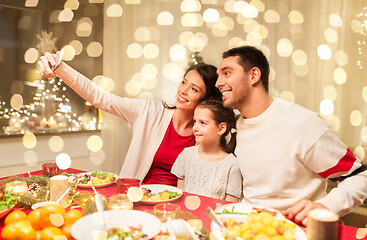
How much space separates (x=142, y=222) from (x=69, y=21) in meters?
2.81

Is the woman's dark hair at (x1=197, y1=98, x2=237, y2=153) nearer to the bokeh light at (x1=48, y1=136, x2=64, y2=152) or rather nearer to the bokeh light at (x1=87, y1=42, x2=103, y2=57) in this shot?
the bokeh light at (x1=48, y1=136, x2=64, y2=152)

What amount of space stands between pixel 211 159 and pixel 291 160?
54 centimetres

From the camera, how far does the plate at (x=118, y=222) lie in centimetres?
89

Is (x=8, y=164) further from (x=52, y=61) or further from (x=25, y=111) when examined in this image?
(x=52, y=61)

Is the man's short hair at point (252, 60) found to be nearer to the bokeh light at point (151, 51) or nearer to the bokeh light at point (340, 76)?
the bokeh light at point (340, 76)

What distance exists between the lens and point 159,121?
2.19m

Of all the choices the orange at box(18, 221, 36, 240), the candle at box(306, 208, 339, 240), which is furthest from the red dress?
the candle at box(306, 208, 339, 240)

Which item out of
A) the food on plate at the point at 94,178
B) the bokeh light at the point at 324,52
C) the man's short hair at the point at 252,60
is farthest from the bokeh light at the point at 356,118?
the food on plate at the point at 94,178

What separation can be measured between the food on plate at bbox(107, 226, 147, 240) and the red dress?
112 cm

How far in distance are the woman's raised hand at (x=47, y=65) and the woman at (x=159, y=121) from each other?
25 centimetres

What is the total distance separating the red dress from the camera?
2.08 metres

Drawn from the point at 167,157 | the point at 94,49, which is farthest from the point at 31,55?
the point at 167,157

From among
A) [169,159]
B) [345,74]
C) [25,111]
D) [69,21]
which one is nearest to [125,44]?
[69,21]

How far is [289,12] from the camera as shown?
3.58m
